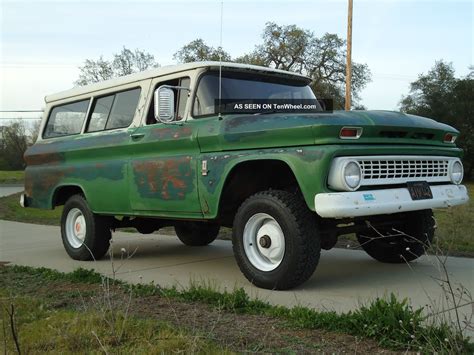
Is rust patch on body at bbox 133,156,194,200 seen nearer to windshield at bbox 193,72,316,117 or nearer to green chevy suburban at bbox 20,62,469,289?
green chevy suburban at bbox 20,62,469,289

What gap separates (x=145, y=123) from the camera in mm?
6156

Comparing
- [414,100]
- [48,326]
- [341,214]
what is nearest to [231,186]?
[341,214]

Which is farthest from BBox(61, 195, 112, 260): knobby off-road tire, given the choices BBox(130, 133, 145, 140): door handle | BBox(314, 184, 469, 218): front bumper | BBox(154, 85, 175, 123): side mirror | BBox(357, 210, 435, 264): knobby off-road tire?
BBox(314, 184, 469, 218): front bumper

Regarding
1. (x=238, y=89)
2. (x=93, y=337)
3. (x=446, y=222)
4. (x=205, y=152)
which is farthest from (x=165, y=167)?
(x=446, y=222)

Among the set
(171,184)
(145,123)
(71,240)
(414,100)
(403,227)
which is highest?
(414,100)

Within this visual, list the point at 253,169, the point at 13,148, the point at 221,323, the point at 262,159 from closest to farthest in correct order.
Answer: the point at 221,323, the point at 262,159, the point at 253,169, the point at 13,148

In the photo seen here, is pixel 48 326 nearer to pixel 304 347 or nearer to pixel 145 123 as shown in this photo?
pixel 304 347

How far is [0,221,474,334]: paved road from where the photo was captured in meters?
4.62

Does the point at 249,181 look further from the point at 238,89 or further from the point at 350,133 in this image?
the point at 350,133

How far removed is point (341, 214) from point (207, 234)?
13.2ft

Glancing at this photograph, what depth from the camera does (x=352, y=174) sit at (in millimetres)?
4371

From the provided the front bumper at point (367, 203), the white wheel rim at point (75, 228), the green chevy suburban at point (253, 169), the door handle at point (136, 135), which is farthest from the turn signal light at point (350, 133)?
the white wheel rim at point (75, 228)

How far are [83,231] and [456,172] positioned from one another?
183 inches

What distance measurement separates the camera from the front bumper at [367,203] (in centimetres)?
424
